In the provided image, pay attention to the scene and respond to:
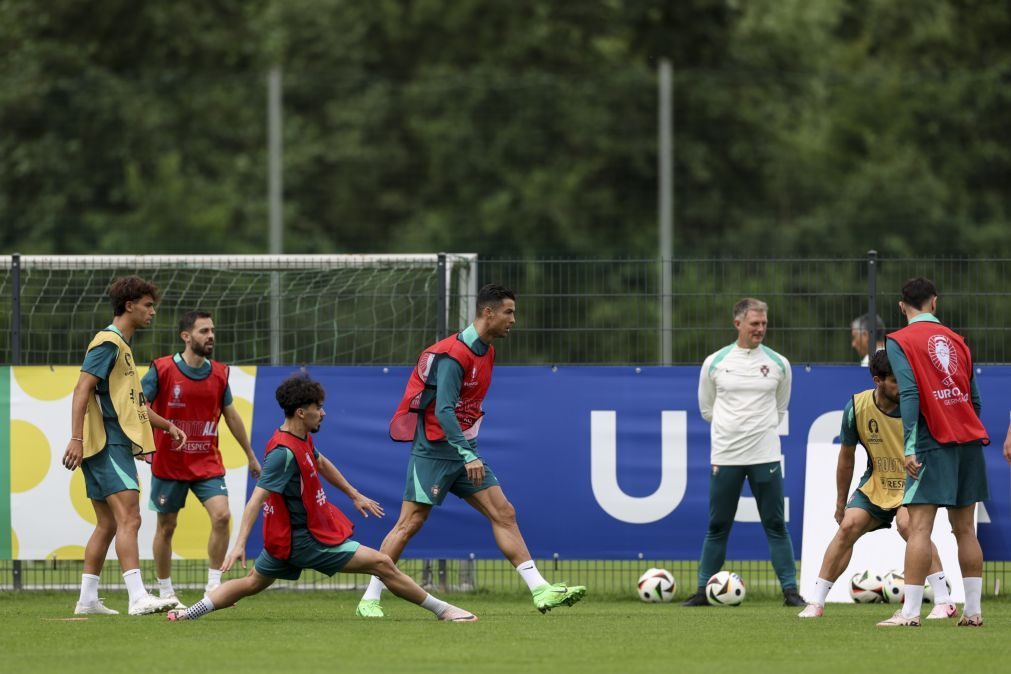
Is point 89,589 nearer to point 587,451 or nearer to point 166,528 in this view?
point 166,528

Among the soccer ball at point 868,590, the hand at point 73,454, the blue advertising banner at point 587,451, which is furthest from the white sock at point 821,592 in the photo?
the hand at point 73,454

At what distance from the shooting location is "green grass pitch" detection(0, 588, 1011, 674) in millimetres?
8484

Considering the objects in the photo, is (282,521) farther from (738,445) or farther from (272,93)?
(272,93)

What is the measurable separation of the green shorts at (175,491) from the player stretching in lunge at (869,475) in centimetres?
412

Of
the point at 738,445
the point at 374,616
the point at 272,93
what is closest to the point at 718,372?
the point at 738,445

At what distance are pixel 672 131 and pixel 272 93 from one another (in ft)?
25.3

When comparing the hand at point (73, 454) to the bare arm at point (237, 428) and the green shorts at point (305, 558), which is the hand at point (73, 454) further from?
the bare arm at point (237, 428)

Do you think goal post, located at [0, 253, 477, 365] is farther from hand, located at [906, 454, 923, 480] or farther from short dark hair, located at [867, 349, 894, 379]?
hand, located at [906, 454, 923, 480]

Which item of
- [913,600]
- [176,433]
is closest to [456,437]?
[176,433]

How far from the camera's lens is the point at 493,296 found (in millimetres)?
11016

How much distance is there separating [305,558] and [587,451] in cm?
384

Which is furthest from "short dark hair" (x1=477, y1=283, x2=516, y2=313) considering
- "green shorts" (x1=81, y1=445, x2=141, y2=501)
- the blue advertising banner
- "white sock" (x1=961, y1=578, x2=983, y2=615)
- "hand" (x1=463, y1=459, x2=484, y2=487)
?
"white sock" (x1=961, y1=578, x2=983, y2=615)

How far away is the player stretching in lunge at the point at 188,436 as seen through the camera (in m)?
12.2

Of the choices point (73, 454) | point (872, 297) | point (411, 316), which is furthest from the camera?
point (411, 316)
